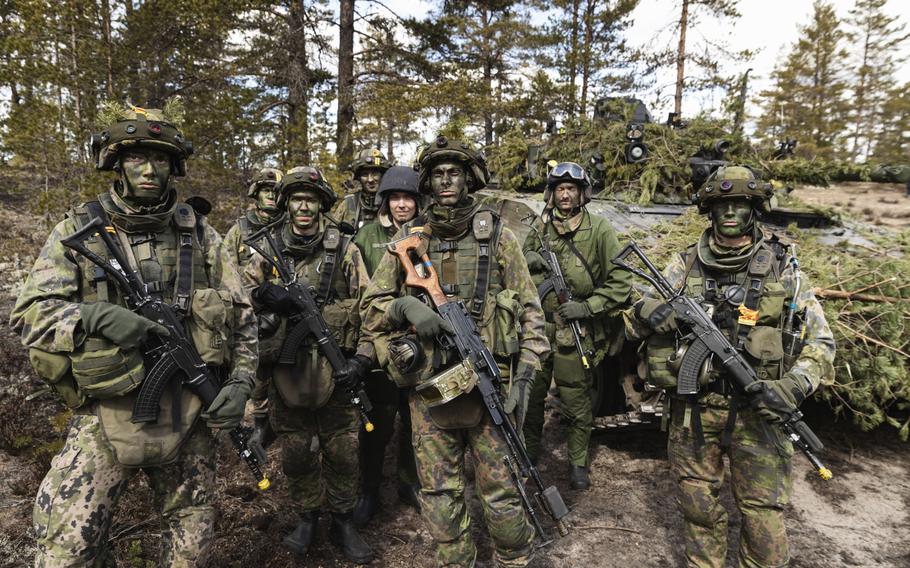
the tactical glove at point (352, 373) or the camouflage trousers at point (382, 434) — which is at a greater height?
the tactical glove at point (352, 373)

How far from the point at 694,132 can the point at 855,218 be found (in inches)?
91.8

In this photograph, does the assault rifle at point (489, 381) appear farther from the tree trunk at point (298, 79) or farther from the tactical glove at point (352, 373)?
the tree trunk at point (298, 79)

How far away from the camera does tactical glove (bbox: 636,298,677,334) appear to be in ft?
10.2

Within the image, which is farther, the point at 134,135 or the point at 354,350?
the point at 354,350

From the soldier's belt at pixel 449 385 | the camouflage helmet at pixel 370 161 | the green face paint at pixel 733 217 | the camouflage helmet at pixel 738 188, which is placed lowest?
the soldier's belt at pixel 449 385

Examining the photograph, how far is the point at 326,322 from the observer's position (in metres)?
3.71

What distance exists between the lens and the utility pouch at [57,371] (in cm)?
229

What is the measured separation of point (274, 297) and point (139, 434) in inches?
51.0

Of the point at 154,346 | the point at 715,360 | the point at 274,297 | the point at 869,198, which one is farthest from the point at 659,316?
the point at 869,198

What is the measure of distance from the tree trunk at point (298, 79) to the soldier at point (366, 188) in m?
5.25

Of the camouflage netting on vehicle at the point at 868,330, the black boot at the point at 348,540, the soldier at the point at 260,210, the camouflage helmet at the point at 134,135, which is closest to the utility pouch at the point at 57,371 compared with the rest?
the camouflage helmet at the point at 134,135

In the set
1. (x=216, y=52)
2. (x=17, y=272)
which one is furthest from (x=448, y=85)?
(x=17, y=272)

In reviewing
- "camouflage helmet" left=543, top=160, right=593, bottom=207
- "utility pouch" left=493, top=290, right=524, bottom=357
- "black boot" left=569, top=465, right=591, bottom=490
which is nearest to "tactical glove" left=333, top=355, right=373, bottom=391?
"utility pouch" left=493, top=290, right=524, bottom=357

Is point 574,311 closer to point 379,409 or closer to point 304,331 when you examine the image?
point 379,409
